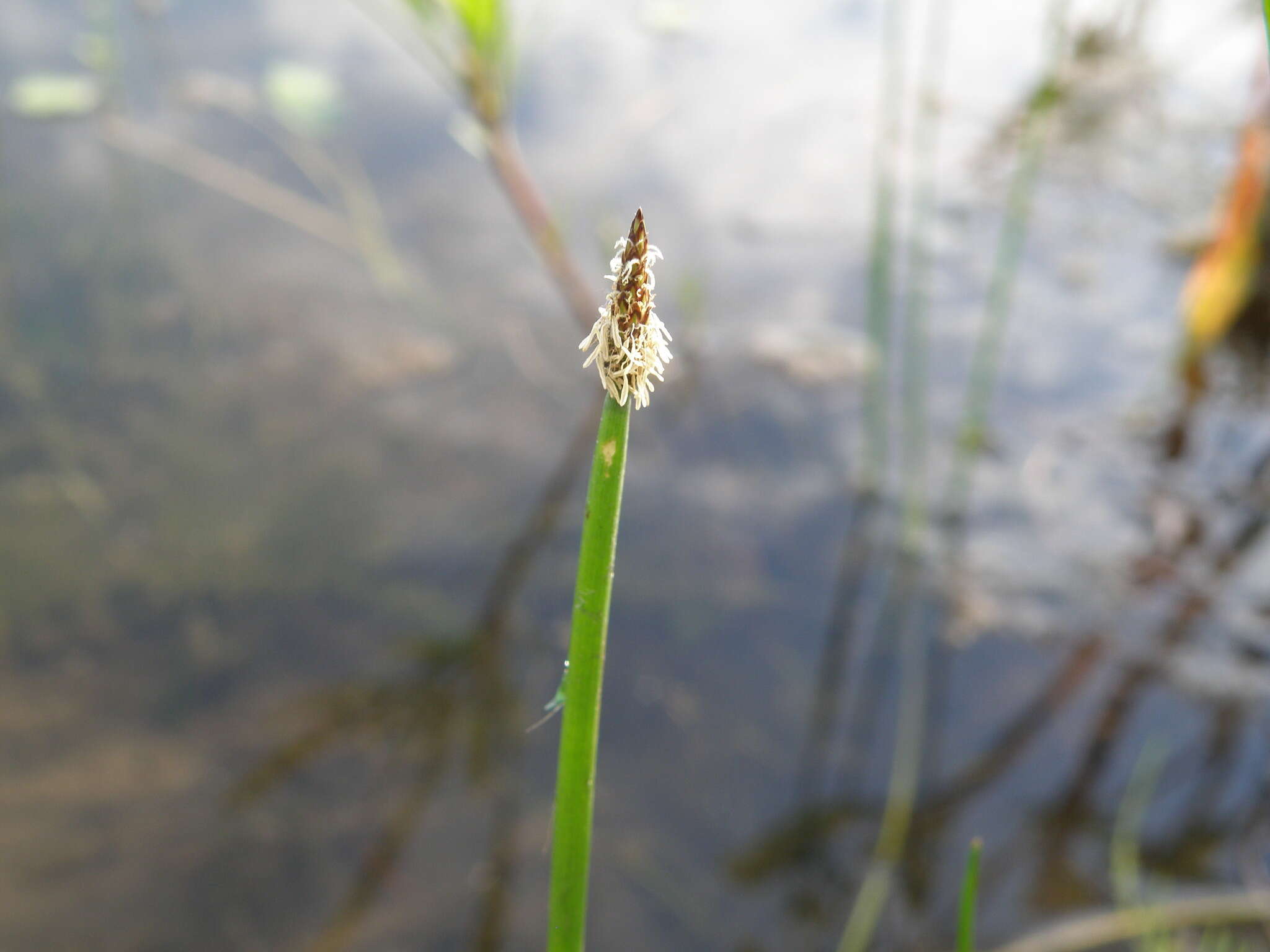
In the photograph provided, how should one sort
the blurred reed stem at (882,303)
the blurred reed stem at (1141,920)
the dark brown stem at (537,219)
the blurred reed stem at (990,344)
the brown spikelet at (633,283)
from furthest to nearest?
the dark brown stem at (537,219) < the blurred reed stem at (990,344) < the blurred reed stem at (882,303) < the blurred reed stem at (1141,920) < the brown spikelet at (633,283)

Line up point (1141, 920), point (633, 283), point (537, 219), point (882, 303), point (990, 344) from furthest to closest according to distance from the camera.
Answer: point (990, 344) < point (537, 219) < point (882, 303) < point (1141, 920) < point (633, 283)

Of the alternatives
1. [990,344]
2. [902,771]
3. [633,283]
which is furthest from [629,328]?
[990,344]

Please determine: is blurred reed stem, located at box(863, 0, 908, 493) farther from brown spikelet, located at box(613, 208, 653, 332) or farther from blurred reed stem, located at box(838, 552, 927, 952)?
brown spikelet, located at box(613, 208, 653, 332)

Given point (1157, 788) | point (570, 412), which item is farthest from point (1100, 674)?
point (570, 412)

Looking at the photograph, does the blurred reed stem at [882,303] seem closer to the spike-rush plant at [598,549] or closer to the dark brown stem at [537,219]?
the dark brown stem at [537,219]

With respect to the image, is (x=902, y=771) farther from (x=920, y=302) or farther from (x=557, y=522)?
(x=920, y=302)

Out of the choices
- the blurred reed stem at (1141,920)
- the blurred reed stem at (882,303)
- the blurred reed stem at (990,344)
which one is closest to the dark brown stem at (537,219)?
the blurred reed stem at (882,303)

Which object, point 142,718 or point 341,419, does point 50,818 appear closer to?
point 142,718
